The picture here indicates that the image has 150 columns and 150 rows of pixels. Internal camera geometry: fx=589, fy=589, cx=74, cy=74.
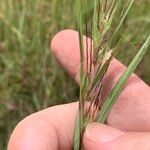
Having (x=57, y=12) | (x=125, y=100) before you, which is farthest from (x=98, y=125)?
(x=57, y=12)

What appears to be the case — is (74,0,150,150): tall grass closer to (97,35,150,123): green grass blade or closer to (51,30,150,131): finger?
(97,35,150,123): green grass blade

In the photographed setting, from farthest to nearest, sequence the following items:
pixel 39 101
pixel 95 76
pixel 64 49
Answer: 1. pixel 39 101
2. pixel 64 49
3. pixel 95 76

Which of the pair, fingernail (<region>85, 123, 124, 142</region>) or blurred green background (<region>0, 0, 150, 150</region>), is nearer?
fingernail (<region>85, 123, 124, 142</region>)

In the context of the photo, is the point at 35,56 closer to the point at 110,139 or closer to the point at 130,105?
the point at 130,105

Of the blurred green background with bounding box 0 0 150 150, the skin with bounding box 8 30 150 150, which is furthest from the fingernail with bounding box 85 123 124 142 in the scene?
the blurred green background with bounding box 0 0 150 150

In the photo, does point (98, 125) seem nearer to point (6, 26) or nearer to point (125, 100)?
point (125, 100)

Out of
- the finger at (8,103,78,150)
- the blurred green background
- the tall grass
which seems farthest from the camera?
the blurred green background

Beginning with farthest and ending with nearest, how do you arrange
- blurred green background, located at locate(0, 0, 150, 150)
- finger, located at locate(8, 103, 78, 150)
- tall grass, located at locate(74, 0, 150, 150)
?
blurred green background, located at locate(0, 0, 150, 150), finger, located at locate(8, 103, 78, 150), tall grass, located at locate(74, 0, 150, 150)

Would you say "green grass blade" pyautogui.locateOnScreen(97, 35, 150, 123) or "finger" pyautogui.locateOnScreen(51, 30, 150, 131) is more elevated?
"green grass blade" pyautogui.locateOnScreen(97, 35, 150, 123)
